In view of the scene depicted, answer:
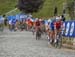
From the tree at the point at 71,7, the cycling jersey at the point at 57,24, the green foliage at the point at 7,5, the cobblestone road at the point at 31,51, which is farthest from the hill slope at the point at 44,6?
the cycling jersey at the point at 57,24

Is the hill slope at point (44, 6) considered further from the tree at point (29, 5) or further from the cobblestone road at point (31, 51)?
the cobblestone road at point (31, 51)

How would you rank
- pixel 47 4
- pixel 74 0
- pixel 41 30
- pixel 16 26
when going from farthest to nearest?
pixel 47 4
pixel 16 26
pixel 41 30
pixel 74 0

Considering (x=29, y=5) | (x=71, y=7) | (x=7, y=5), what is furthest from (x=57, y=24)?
(x=7, y=5)

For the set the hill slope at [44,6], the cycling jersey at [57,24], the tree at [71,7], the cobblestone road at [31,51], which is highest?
the hill slope at [44,6]

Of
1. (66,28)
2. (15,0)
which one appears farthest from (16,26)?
(15,0)

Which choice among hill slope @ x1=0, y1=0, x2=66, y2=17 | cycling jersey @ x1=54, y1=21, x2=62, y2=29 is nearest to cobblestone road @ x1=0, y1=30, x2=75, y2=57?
cycling jersey @ x1=54, y1=21, x2=62, y2=29

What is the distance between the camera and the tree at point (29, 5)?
7881 cm

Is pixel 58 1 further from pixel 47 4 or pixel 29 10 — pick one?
pixel 29 10

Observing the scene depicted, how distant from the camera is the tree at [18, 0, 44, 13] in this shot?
7881 cm

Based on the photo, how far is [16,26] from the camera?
55562mm

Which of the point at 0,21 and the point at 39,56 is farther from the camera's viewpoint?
the point at 0,21

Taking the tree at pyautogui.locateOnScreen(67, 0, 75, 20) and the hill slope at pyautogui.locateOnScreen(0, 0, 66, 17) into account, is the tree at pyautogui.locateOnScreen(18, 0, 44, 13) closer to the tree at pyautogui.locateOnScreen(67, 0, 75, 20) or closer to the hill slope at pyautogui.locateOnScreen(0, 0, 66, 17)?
the hill slope at pyautogui.locateOnScreen(0, 0, 66, 17)

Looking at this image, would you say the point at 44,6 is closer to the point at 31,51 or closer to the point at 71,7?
the point at 71,7

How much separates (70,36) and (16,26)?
3057cm
